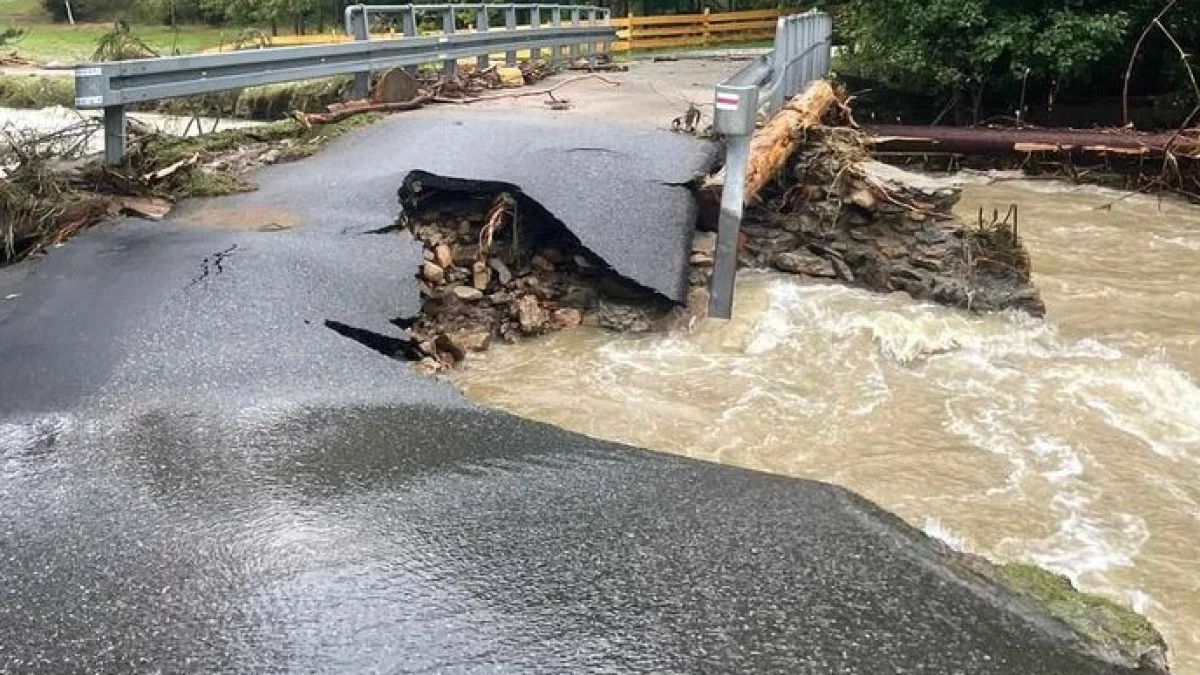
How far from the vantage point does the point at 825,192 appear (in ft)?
31.9

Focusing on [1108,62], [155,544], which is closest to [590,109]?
[155,544]

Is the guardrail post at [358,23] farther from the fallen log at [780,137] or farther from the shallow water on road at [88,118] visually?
the fallen log at [780,137]

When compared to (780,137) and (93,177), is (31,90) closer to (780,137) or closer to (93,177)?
(93,177)

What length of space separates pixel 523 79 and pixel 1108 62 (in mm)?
10376

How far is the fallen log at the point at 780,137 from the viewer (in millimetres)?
8773

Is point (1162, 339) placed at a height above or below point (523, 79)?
below

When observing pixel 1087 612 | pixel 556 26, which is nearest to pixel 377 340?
pixel 1087 612

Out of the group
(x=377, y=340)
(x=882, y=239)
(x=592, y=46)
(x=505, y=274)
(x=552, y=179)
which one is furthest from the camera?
(x=592, y=46)

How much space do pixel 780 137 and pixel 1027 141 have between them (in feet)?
25.1

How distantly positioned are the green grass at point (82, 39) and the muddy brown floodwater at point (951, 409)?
28.0 m

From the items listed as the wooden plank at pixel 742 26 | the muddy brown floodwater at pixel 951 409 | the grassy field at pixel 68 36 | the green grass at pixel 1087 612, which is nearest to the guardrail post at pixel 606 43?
the grassy field at pixel 68 36

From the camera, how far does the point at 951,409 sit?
262 inches

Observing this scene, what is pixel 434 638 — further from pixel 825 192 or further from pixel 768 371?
pixel 825 192

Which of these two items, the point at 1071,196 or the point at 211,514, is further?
the point at 1071,196
